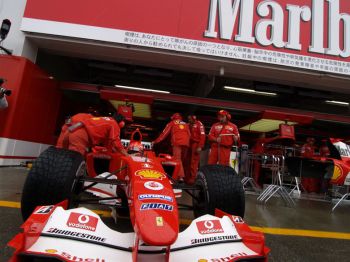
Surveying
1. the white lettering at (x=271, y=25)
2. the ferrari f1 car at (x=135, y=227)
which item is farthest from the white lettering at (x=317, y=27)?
the ferrari f1 car at (x=135, y=227)

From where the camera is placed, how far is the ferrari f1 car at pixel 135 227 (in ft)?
4.48

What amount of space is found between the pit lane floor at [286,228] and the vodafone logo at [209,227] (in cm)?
70

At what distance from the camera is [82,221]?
1609 millimetres

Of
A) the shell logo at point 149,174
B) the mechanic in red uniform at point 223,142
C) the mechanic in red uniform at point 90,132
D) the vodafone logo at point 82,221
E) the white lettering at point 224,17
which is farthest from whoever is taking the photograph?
the white lettering at point 224,17

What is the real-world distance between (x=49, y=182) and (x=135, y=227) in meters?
0.89

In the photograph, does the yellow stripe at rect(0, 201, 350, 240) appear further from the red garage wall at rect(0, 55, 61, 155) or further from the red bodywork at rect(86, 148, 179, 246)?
the red garage wall at rect(0, 55, 61, 155)

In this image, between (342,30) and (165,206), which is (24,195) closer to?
(165,206)

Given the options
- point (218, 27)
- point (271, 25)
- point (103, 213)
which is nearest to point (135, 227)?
point (103, 213)

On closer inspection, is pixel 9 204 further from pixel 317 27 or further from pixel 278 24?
pixel 317 27

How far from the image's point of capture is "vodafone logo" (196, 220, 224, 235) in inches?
65.9

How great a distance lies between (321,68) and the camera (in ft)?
21.7

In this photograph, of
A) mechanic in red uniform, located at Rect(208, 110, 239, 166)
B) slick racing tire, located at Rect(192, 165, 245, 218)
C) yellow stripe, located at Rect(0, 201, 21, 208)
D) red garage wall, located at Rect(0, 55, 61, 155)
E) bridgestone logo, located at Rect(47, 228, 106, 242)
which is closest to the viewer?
bridgestone logo, located at Rect(47, 228, 106, 242)

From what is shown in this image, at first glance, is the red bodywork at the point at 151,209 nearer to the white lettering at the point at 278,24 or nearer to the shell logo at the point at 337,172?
the shell logo at the point at 337,172

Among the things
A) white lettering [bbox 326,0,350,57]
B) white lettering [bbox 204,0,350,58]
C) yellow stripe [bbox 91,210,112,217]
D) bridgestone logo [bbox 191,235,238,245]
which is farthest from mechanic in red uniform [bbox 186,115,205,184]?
bridgestone logo [bbox 191,235,238,245]
